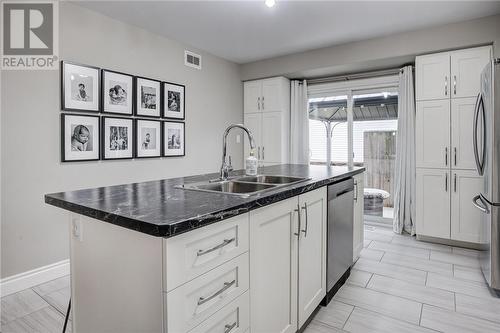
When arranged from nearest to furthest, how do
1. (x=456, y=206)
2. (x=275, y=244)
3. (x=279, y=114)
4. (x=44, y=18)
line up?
(x=275, y=244) → (x=44, y=18) → (x=456, y=206) → (x=279, y=114)

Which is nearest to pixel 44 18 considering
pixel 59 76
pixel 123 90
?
pixel 59 76

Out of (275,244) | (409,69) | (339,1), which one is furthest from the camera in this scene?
(409,69)

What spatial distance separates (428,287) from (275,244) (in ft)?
5.81

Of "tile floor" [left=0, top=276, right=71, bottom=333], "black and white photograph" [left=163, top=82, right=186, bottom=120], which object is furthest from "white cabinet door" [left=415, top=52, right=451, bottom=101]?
"tile floor" [left=0, top=276, right=71, bottom=333]

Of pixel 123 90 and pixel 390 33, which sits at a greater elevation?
pixel 390 33

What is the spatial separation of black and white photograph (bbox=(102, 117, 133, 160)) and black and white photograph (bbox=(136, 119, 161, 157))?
0.10 m

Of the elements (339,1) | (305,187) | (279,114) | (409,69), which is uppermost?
(339,1)

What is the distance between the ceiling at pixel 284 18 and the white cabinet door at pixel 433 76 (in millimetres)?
381

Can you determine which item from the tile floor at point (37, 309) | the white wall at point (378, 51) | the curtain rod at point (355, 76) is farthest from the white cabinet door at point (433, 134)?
the tile floor at point (37, 309)

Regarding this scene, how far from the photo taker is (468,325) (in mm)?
1891

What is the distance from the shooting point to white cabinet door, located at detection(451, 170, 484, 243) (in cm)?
324

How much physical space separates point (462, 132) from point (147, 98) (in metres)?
3.63

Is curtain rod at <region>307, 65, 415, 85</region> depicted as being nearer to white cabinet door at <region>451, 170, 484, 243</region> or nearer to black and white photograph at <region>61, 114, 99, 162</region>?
white cabinet door at <region>451, 170, 484, 243</region>

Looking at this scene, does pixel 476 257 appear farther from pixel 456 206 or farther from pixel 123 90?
pixel 123 90
